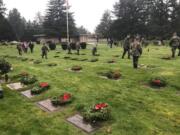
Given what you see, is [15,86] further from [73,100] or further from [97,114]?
[97,114]

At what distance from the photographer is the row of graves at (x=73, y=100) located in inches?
264

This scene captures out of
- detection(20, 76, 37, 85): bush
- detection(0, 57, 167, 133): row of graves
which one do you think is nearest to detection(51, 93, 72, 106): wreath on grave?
detection(0, 57, 167, 133): row of graves

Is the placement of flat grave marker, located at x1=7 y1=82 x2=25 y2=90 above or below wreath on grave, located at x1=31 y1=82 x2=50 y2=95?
below

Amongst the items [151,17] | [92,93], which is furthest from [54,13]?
[92,93]

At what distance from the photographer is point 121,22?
66.4 metres

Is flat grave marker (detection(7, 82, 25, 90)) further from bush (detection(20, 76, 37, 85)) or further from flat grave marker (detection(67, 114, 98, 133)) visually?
flat grave marker (detection(67, 114, 98, 133))

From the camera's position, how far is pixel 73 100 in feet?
28.5

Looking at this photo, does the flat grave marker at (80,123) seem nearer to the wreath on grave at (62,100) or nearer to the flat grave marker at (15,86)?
the wreath on grave at (62,100)

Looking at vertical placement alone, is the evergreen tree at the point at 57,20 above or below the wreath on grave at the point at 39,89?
above

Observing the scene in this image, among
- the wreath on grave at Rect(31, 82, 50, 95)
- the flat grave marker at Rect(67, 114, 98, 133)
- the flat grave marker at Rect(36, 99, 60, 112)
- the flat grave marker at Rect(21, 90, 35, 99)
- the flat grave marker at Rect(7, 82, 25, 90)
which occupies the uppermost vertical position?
the wreath on grave at Rect(31, 82, 50, 95)

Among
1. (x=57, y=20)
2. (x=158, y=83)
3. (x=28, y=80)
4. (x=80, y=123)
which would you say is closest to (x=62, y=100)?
(x=80, y=123)

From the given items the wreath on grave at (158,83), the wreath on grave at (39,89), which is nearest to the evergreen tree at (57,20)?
the wreath on grave at (39,89)

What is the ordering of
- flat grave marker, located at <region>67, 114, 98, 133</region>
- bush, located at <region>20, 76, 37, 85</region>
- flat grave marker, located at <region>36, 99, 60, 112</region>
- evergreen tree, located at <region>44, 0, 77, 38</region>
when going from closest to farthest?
flat grave marker, located at <region>67, 114, 98, 133</region>, flat grave marker, located at <region>36, 99, 60, 112</region>, bush, located at <region>20, 76, 37, 85</region>, evergreen tree, located at <region>44, 0, 77, 38</region>

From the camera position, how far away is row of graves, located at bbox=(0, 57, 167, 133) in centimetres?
671
